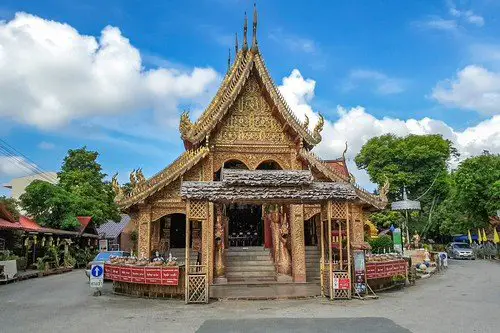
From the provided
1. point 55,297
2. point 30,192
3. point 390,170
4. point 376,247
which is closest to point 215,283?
point 55,297

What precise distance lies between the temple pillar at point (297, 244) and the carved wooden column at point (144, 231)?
6.03 meters

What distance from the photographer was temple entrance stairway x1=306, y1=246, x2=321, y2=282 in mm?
18797

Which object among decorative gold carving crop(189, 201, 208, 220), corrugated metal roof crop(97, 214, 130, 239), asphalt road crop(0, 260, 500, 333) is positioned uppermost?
corrugated metal roof crop(97, 214, 130, 239)

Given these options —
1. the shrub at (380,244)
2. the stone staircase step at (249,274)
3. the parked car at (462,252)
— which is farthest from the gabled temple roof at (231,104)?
the parked car at (462,252)

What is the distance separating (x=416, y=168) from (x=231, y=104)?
36931mm

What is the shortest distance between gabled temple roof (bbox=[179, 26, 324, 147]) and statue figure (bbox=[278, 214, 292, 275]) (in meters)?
4.14

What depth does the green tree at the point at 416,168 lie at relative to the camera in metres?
48.2

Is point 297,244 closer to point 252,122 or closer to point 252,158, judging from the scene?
point 252,158

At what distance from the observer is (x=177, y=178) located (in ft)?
61.3

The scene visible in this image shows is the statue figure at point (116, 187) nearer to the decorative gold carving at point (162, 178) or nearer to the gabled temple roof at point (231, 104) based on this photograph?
the decorative gold carving at point (162, 178)

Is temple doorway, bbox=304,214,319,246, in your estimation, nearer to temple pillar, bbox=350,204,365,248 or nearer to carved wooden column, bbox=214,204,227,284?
temple pillar, bbox=350,204,365,248

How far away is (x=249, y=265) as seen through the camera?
1953cm

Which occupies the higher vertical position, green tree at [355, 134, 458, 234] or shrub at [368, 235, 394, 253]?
green tree at [355, 134, 458, 234]

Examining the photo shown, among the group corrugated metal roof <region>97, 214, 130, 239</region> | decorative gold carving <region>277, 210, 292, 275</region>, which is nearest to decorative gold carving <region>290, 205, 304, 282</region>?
decorative gold carving <region>277, 210, 292, 275</region>
